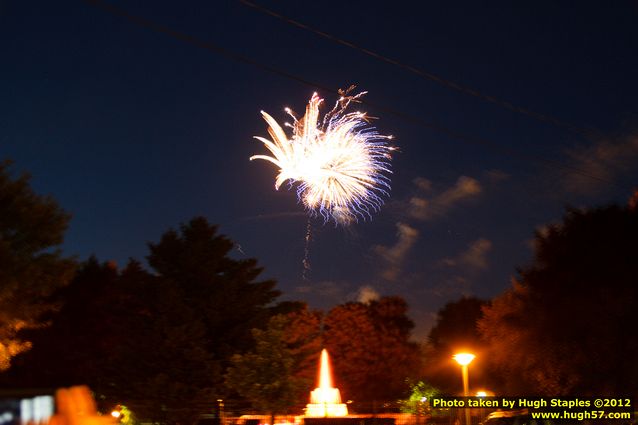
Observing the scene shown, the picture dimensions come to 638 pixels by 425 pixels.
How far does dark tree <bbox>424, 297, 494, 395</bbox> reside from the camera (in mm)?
50906

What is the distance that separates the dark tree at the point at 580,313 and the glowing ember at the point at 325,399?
7.81 m

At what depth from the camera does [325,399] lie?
37750 mm

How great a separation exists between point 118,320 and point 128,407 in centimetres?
792

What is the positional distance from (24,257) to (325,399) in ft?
68.5

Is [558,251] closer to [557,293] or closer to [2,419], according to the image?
[557,293]


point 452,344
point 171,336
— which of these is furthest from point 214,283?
point 452,344

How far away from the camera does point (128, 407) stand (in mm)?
29438

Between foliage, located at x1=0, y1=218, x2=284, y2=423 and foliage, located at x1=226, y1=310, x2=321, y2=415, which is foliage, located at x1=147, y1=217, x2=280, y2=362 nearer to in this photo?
foliage, located at x1=0, y1=218, x2=284, y2=423

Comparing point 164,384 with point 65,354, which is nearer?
point 164,384

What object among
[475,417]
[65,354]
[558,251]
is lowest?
[475,417]

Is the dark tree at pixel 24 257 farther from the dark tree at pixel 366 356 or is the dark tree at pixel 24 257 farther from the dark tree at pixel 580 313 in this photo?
the dark tree at pixel 366 356

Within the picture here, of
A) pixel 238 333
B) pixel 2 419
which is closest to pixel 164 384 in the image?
pixel 238 333

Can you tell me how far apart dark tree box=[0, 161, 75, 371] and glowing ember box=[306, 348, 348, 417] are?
1222 centimetres

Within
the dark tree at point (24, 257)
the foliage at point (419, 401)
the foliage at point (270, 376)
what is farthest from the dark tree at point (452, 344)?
the dark tree at point (24, 257)
